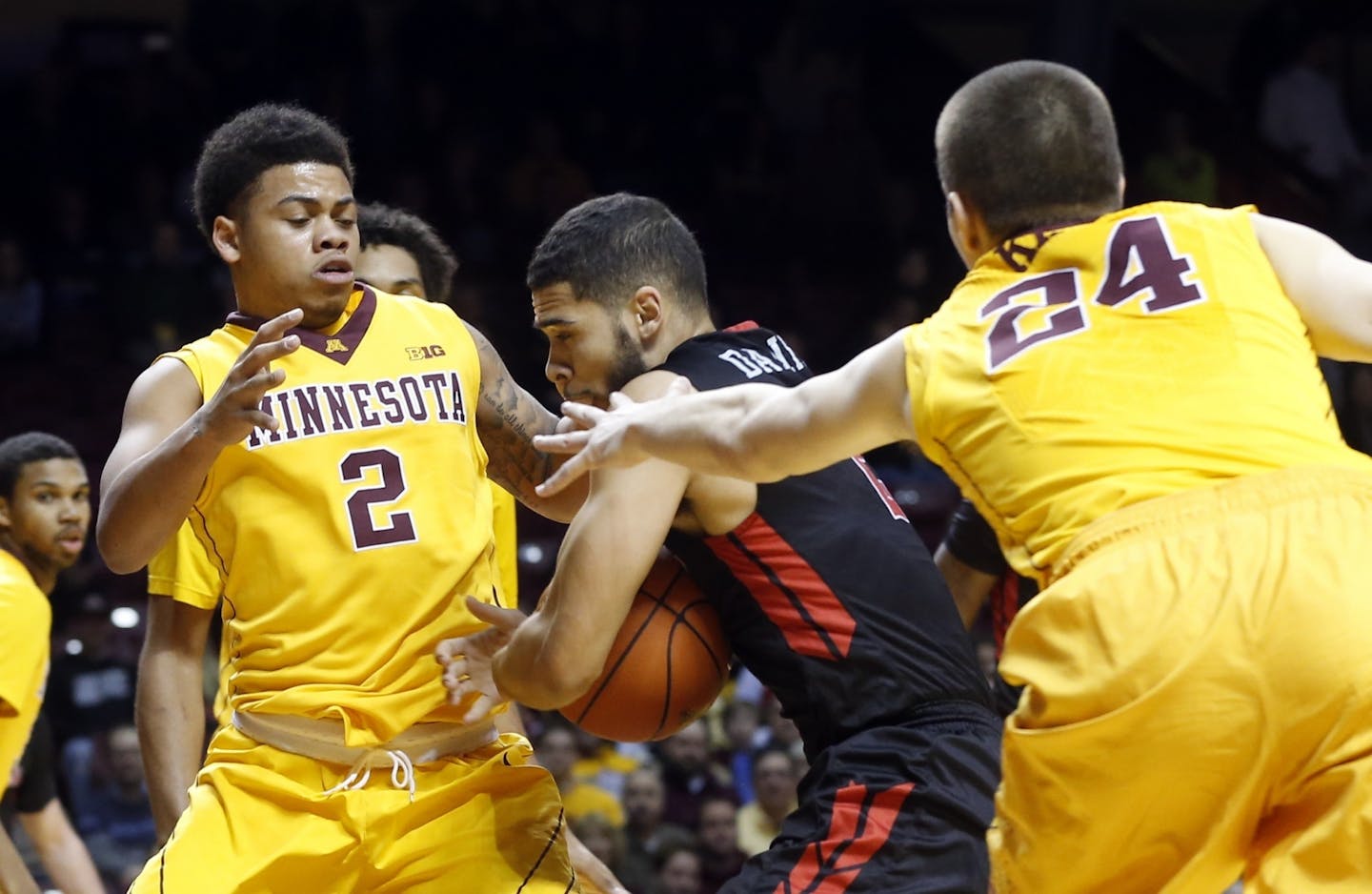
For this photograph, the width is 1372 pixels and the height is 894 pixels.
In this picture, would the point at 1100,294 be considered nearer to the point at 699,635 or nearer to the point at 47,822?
the point at 699,635

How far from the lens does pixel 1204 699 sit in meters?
2.62

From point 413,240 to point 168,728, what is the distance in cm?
154

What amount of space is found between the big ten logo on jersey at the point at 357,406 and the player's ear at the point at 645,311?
1.44 ft

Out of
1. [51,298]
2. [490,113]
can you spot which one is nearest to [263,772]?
[51,298]

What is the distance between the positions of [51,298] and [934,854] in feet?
30.4

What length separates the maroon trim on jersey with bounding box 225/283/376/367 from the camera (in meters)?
3.80

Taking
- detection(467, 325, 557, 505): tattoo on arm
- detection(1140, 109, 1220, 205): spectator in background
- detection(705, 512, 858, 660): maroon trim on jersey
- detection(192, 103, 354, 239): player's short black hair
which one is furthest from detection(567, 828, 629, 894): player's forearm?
detection(1140, 109, 1220, 205): spectator in background

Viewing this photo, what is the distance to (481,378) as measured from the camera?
406 centimetres

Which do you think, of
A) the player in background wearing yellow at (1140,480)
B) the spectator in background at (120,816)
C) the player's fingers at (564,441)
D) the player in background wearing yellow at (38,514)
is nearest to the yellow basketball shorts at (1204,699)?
the player in background wearing yellow at (1140,480)

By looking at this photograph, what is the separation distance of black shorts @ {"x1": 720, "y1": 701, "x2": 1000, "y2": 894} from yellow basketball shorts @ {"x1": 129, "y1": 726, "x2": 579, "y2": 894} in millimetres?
549

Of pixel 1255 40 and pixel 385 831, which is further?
pixel 1255 40

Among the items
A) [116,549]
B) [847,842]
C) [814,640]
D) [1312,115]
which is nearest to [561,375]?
[814,640]

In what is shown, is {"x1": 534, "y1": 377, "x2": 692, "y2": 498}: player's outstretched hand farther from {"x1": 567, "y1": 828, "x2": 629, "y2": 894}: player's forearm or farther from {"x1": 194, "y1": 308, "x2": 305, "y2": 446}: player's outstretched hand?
{"x1": 567, "y1": 828, "x2": 629, "y2": 894}: player's forearm

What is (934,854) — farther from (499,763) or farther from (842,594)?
(499,763)
